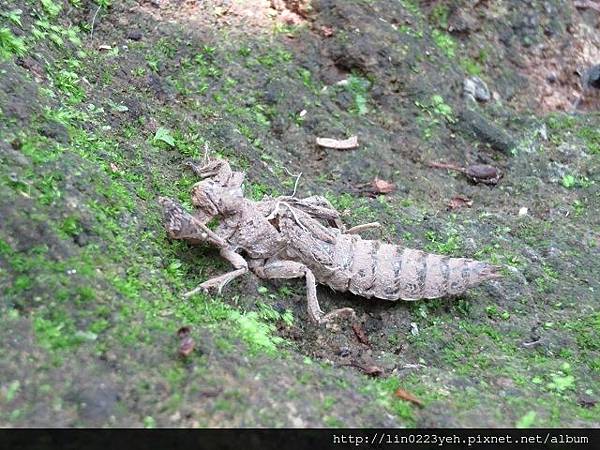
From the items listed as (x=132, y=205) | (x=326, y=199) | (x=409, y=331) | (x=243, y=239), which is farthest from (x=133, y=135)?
(x=409, y=331)

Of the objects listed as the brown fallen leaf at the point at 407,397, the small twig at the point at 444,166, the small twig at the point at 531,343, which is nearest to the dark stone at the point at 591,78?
the small twig at the point at 444,166

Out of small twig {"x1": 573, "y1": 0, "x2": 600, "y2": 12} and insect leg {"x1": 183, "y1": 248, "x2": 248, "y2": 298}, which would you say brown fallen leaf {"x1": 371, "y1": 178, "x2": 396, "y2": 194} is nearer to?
insect leg {"x1": 183, "y1": 248, "x2": 248, "y2": 298}

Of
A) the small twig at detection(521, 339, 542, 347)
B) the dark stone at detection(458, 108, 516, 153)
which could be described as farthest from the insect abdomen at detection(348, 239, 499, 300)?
the dark stone at detection(458, 108, 516, 153)

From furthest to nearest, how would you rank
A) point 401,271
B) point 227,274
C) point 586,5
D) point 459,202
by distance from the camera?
point 586,5, point 459,202, point 401,271, point 227,274

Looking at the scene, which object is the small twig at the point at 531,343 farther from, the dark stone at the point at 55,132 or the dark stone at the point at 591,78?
the dark stone at the point at 591,78

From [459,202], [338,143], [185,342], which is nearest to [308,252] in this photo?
[185,342]

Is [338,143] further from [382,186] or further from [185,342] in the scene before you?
[185,342]

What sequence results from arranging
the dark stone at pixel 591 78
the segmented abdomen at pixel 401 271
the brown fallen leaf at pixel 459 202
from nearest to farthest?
the segmented abdomen at pixel 401 271 → the brown fallen leaf at pixel 459 202 → the dark stone at pixel 591 78

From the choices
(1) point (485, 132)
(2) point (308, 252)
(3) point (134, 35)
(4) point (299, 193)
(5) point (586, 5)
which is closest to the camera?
(2) point (308, 252)
